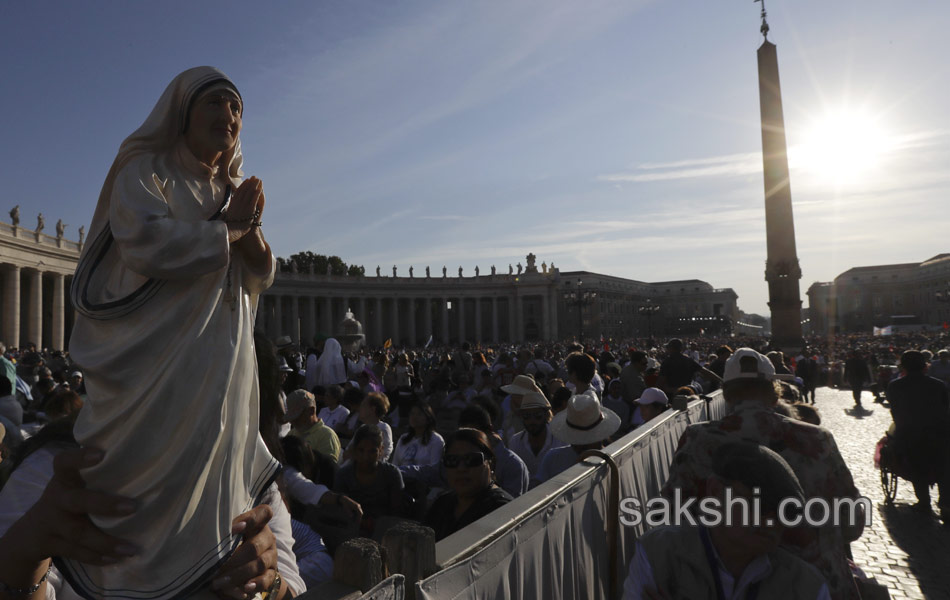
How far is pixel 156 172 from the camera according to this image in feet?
5.41

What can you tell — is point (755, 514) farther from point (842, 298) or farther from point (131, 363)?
point (842, 298)

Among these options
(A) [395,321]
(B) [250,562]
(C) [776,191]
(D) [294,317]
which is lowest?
(B) [250,562]

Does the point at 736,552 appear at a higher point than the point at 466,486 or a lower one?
higher

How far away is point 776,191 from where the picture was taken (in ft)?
92.8

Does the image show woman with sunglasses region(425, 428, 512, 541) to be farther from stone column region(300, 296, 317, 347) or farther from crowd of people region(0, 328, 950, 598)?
stone column region(300, 296, 317, 347)

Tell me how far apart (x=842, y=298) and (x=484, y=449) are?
14027 cm

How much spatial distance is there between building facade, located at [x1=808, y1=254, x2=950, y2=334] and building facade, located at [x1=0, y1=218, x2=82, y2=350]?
108 meters

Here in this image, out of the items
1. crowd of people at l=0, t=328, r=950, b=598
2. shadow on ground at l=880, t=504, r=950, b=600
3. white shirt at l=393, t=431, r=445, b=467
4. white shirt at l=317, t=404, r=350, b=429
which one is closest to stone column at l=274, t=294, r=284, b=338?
crowd of people at l=0, t=328, r=950, b=598

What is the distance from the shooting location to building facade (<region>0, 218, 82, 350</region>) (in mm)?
39719

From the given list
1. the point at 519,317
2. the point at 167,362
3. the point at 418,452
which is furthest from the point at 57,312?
the point at 519,317

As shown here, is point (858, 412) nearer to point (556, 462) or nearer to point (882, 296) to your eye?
point (556, 462)

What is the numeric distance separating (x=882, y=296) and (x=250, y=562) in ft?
460

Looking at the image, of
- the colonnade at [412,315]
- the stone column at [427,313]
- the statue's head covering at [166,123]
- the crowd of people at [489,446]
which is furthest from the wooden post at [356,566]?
the stone column at [427,313]

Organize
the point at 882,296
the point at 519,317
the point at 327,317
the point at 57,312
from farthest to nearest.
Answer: the point at 882,296
the point at 519,317
the point at 327,317
the point at 57,312
